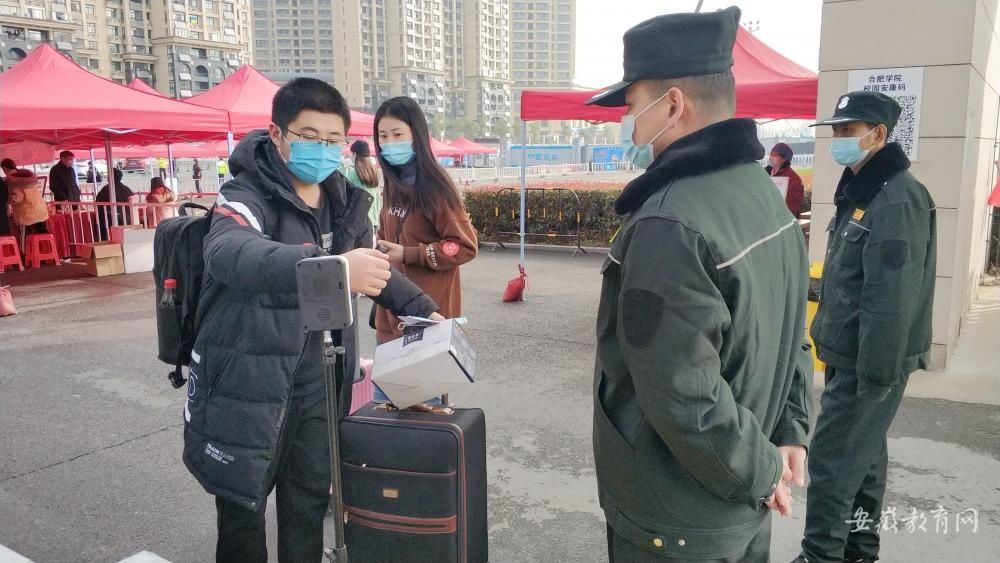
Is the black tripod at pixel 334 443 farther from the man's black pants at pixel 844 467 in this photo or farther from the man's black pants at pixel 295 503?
the man's black pants at pixel 844 467

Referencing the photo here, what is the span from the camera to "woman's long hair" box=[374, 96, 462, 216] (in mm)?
3279

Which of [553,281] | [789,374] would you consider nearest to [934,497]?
[789,374]

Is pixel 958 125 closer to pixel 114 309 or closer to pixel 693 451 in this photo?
pixel 693 451

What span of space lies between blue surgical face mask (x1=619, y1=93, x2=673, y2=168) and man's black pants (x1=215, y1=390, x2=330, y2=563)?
3.86 ft

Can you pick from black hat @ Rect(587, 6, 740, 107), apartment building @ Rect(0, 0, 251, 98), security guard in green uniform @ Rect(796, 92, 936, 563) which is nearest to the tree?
apartment building @ Rect(0, 0, 251, 98)

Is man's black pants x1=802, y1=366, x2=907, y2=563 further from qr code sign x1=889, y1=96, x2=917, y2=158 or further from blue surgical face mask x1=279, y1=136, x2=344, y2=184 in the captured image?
qr code sign x1=889, y1=96, x2=917, y2=158

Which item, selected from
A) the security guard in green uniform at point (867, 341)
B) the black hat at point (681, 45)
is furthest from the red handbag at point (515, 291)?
the black hat at point (681, 45)

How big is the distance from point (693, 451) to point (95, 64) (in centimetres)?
11239

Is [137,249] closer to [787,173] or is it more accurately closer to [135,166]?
[787,173]

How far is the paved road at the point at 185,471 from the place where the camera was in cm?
311

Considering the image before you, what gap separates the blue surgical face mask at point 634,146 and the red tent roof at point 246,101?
30.0 feet

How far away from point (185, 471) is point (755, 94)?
5510mm

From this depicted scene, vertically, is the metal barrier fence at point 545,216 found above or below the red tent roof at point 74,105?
below

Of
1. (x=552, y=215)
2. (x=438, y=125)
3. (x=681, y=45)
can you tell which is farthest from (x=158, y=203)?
(x=438, y=125)
